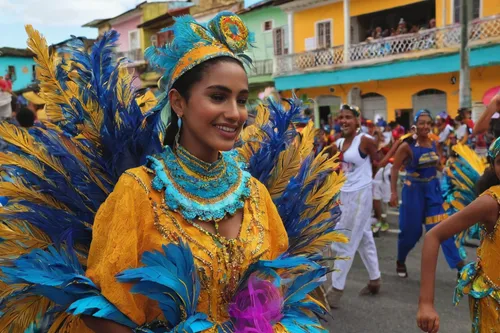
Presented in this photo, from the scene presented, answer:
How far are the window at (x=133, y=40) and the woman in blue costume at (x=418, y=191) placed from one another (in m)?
32.1

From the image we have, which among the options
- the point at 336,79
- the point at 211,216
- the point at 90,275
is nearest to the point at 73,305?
the point at 90,275

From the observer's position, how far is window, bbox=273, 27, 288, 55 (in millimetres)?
26183

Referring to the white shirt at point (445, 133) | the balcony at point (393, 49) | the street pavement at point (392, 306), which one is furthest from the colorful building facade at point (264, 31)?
the street pavement at point (392, 306)

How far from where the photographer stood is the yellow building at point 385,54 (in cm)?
1858

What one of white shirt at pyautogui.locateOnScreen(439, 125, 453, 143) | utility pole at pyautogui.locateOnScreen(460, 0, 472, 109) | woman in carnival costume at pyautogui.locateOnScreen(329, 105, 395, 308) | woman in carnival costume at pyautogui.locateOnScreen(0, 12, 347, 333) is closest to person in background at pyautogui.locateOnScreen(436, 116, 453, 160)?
white shirt at pyautogui.locateOnScreen(439, 125, 453, 143)

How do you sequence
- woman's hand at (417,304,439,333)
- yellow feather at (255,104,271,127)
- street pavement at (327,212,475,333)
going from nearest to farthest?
woman's hand at (417,304,439,333)
yellow feather at (255,104,271,127)
street pavement at (327,212,475,333)

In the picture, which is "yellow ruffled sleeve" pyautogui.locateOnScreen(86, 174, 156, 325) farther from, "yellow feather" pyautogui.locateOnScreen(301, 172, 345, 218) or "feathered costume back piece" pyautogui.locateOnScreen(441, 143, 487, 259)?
"feathered costume back piece" pyautogui.locateOnScreen(441, 143, 487, 259)

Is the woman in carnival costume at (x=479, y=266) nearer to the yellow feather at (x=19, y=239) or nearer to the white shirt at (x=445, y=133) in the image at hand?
the yellow feather at (x=19, y=239)

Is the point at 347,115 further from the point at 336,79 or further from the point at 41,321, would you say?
the point at 336,79

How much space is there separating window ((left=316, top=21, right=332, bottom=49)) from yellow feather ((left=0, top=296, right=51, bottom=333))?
23.0 meters

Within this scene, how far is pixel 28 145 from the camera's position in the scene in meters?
2.35

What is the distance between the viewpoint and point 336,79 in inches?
892

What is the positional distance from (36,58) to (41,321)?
1.22 m

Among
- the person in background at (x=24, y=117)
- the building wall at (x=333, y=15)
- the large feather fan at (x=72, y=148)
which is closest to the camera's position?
the large feather fan at (x=72, y=148)
